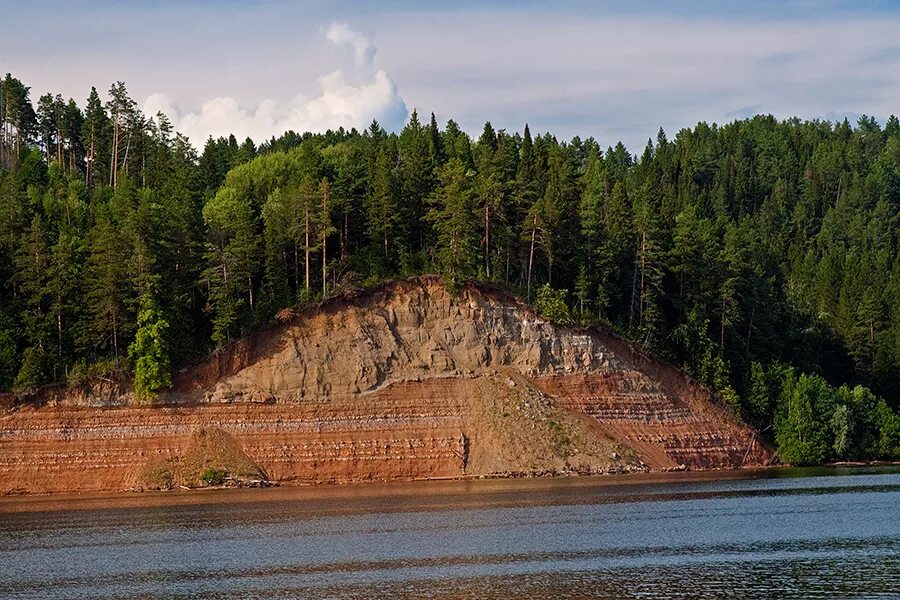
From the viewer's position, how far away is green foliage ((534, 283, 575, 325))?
83188 mm

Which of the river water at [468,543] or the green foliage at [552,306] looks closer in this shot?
the river water at [468,543]

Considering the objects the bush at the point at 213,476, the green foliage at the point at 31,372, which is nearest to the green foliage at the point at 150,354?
the green foliage at the point at 31,372

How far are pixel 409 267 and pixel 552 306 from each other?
402 inches

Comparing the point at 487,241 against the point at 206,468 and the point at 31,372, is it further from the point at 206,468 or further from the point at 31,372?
the point at 31,372

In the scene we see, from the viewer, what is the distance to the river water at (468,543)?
1484 inches

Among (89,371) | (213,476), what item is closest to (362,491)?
(213,476)

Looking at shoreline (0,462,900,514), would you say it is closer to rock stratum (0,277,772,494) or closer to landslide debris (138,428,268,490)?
landslide debris (138,428,268,490)

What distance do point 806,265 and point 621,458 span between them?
7350 cm

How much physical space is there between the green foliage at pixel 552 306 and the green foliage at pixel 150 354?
2520cm

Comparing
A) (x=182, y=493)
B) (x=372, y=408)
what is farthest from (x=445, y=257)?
(x=182, y=493)

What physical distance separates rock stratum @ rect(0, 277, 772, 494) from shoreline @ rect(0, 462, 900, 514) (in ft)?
4.24

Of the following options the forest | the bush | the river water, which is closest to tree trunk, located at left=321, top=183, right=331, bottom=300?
the forest

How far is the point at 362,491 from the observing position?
6950 centimetres

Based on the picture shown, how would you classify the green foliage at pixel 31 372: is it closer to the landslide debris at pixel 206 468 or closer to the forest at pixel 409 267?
the forest at pixel 409 267
